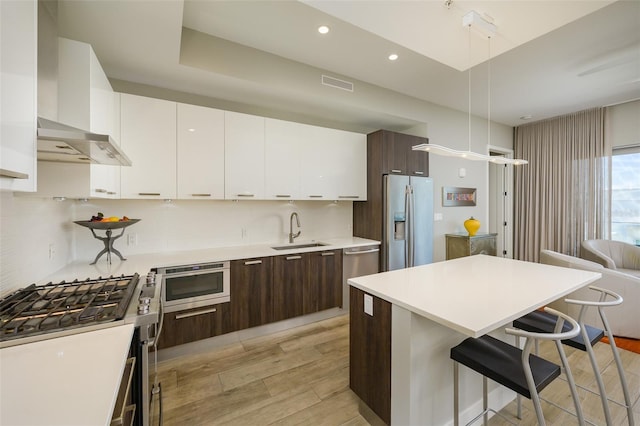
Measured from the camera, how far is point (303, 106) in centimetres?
321

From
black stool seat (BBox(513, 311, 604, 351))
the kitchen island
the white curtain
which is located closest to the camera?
the kitchen island

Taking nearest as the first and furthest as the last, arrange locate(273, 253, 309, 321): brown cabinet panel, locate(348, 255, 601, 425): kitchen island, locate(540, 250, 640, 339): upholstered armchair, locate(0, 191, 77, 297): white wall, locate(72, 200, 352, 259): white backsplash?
locate(348, 255, 601, 425): kitchen island → locate(0, 191, 77, 297): white wall → locate(72, 200, 352, 259): white backsplash → locate(540, 250, 640, 339): upholstered armchair → locate(273, 253, 309, 321): brown cabinet panel

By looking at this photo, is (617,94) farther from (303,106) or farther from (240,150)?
(240,150)

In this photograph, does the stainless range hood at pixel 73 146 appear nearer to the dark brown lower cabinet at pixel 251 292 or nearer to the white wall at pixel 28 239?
the white wall at pixel 28 239

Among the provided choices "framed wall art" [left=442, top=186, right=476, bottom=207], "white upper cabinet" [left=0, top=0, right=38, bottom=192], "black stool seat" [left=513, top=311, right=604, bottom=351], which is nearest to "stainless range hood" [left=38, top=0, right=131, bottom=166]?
"white upper cabinet" [left=0, top=0, right=38, bottom=192]

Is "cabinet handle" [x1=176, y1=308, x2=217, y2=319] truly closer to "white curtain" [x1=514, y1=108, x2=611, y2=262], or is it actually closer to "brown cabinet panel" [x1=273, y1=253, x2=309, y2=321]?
"brown cabinet panel" [x1=273, y1=253, x2=309, y2=321]

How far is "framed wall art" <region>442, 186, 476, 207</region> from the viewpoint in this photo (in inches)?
165

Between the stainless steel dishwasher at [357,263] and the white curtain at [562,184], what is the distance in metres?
3.61

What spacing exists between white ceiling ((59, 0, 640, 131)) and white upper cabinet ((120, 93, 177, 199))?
337 mm

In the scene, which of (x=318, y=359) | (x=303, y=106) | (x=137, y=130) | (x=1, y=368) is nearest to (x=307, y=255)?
(x=318, y=359)

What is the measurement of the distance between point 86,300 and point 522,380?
2211 mm

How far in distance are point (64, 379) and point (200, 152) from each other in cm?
219

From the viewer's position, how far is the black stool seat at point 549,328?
1.53m

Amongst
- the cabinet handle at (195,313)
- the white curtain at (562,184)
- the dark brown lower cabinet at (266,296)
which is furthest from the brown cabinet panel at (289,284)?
the white curtain at (562,184)
